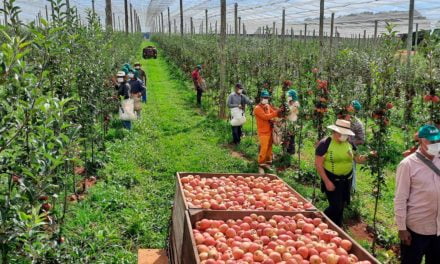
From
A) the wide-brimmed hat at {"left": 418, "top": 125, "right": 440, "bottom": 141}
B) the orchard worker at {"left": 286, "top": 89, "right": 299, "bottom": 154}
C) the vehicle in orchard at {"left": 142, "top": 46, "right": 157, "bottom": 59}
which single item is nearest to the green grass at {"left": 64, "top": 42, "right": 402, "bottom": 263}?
the orchard worker at {"left": 286, "top": 89, "right": 299, "bottom": 154}

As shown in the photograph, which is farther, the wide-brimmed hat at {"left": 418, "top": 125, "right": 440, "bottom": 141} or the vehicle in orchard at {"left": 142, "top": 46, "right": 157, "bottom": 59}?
the vehicle in orchard at {"left": 142, "top": 46, "right": 157, "bottom": 59}

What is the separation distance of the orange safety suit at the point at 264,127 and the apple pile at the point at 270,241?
190 inches

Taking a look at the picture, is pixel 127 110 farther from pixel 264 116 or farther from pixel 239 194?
pixel 239 194

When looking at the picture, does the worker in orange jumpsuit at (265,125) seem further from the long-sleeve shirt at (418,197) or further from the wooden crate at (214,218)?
the long-sleeve shirt at (418,197)

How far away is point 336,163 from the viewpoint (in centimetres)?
615

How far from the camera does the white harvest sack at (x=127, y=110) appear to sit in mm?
12180

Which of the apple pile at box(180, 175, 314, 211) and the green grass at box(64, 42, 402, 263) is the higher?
the apple pile at box(180, 175, 314, 211)

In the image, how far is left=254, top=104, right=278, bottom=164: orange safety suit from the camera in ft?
30.8

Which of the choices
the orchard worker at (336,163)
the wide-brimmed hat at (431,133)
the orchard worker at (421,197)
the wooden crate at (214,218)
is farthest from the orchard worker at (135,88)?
the wide-brimmed hat at (431,133)

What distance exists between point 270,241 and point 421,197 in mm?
1538

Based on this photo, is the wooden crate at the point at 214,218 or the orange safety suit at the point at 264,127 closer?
the wooden crate at the point at 214,218

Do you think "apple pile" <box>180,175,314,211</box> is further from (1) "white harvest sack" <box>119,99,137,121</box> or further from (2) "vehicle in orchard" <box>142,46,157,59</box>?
(2) "vehicle in orchard" <box>142,46,157,59</box>

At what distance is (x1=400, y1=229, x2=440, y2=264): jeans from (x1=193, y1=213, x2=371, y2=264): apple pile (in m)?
0.94

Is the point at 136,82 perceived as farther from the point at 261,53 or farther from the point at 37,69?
the point at 37,69
